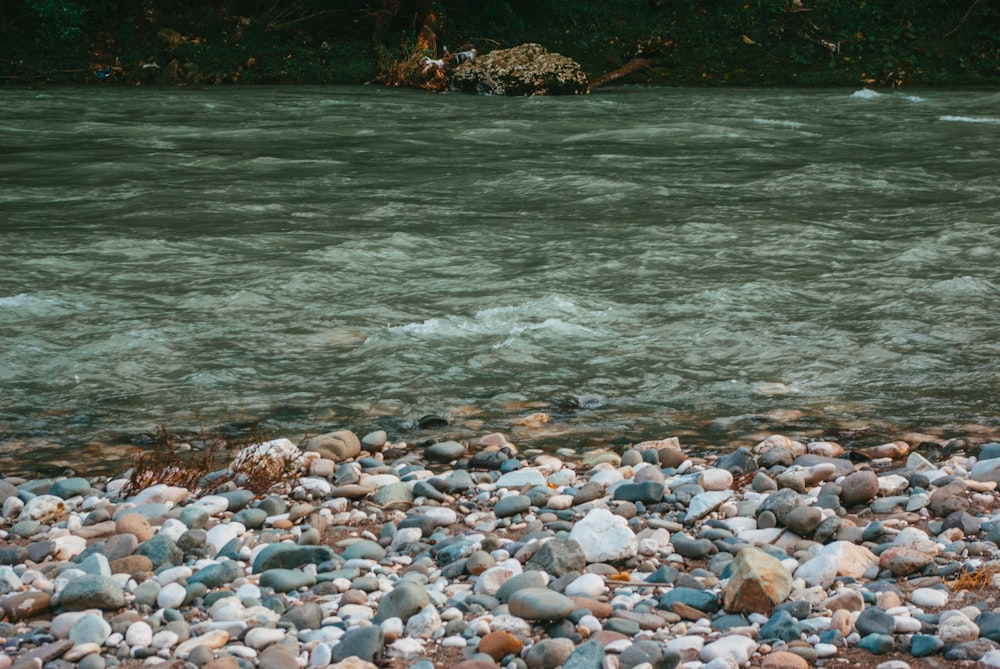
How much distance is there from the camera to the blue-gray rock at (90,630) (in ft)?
9.05

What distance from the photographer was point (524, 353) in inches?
215

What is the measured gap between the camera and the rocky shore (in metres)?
2.69

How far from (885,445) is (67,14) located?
20.0 meters

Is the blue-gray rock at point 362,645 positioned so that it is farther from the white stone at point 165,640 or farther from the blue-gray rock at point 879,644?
the blue-gray rock at point 879,644

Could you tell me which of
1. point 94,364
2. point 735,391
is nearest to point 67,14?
point 94,364

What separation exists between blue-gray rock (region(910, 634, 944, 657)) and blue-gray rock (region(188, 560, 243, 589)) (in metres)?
1.77

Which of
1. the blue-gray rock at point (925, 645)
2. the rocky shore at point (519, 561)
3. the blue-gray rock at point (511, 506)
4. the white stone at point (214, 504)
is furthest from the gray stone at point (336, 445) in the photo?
the blue-gray rock at point (925, 645)

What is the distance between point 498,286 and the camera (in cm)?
655

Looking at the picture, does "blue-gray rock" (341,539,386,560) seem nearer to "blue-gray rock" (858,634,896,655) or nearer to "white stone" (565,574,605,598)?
"white stone" (565,574,605,598)

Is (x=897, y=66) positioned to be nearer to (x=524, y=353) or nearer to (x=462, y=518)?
(x=524, y=353)

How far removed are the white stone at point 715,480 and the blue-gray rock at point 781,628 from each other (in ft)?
3.56

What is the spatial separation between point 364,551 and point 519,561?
456mm

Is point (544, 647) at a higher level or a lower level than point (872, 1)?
lower

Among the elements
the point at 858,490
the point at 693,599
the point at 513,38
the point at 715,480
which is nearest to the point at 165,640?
the point at 693,599
